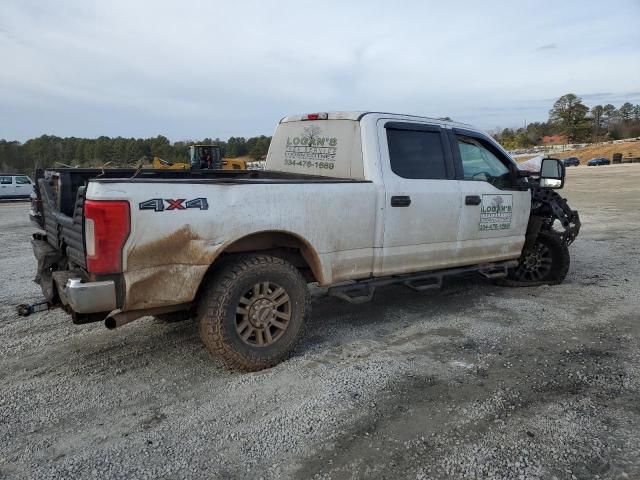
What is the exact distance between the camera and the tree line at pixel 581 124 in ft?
321

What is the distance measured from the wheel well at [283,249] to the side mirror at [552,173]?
3.22 meters

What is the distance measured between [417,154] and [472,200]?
0.80m

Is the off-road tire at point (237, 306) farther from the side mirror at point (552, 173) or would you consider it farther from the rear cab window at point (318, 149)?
the side mirror at point (552, 173)

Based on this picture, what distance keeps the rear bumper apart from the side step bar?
1.85 metres

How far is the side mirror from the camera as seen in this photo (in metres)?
5.79

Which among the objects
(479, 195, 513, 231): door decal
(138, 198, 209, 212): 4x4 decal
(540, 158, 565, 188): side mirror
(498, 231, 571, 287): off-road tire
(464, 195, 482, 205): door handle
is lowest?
(498, 231, 571, 287): off-road tire

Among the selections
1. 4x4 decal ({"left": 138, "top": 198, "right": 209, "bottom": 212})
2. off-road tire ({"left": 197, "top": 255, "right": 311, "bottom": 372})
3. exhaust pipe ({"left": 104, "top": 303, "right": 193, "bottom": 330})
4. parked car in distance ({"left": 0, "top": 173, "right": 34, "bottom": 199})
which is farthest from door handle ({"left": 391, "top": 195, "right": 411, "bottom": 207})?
parked car in distance ({"left": 0, "top": 173, "right": 34, "bottom": 199})

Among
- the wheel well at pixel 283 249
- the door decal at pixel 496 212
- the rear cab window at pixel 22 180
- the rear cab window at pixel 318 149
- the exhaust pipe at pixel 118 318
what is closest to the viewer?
the exhaust pipe at pixel 118 318

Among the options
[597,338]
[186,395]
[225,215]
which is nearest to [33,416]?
[186,395]

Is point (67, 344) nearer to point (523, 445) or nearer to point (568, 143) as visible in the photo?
point (523, 445)

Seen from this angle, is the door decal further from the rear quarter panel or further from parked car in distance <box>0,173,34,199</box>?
parked car in distance <box>0,173,34,199</box>

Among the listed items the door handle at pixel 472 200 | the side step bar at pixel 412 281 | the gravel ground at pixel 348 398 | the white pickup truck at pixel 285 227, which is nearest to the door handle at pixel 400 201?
the white pickup truck at pixel 285 227

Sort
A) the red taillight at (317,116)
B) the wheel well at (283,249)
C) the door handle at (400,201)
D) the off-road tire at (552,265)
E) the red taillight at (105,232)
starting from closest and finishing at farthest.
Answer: the red taillight at (105,232) → the wheel well at (283,249) → the door handle at (400,201) → the red taillight at (317,116) → the off-road tire at (552,265)

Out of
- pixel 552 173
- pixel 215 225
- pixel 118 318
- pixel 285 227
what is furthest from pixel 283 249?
pixel 552 173
